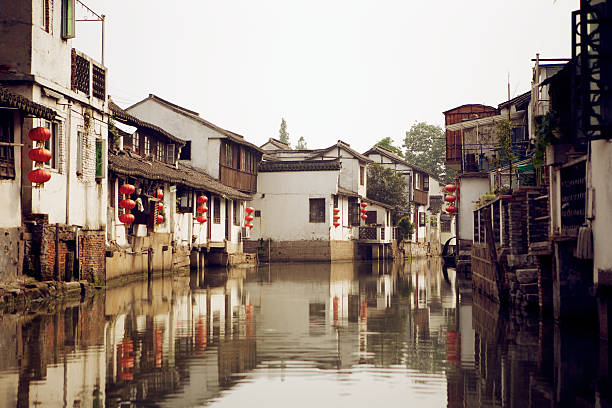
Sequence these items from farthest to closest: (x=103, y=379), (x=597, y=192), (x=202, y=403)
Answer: (x=597, y=192)
(x=103, y=379)
(x=202, y=403)

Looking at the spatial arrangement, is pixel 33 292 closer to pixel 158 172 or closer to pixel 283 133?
pixel 158 172

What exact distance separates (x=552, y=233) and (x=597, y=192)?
2.95 m

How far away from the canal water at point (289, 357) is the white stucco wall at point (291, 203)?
1191 inches

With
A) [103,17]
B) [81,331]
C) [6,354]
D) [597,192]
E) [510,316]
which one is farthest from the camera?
[103,17]

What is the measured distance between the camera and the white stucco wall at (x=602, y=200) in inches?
509

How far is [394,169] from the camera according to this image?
2611 inches

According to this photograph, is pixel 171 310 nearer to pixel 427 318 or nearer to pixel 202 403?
pixel 427 318

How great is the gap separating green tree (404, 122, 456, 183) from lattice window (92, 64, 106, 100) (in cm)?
6533

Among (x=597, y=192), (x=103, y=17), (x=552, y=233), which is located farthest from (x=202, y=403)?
(x=103, y=17)

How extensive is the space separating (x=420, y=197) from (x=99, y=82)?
48.2m

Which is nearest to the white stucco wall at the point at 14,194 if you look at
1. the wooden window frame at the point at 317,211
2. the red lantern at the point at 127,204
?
the red lantern at the point at 127,204

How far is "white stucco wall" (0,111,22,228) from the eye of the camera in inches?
763

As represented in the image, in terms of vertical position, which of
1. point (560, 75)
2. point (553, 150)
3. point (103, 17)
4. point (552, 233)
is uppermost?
point (103, 17)

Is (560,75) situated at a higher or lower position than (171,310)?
higher
